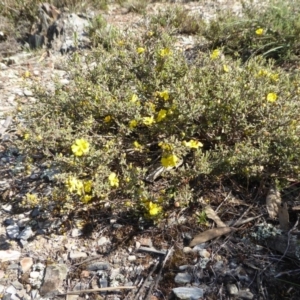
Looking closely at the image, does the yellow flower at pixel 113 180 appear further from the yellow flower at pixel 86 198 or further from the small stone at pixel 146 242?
the small stone at pixel 146 242

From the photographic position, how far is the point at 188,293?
83.2 inches

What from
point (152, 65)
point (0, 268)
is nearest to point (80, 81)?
point (152, 65)

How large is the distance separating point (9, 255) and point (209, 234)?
1320 millimetres

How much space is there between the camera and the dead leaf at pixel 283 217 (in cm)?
233

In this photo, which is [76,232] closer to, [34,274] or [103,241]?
[103,241]

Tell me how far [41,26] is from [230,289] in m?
4.38

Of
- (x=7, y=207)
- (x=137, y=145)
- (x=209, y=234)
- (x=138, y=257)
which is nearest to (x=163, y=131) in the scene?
(x=137, y=145)

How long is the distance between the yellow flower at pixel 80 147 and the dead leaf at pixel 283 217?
4.23 ft

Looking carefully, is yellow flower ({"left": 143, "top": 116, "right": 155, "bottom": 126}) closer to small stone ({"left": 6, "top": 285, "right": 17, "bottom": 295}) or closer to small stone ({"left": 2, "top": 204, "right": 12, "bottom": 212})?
small stone ({"left": 2, "top": 204, "right": 12, "bottom": 212})

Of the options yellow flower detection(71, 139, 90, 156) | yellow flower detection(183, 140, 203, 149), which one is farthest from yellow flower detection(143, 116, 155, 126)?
yellow flower detection(71, 139, 90, 156)

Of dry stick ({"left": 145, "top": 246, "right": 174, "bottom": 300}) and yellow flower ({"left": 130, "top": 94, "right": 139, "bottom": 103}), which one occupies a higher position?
yellow flower ({"left": 130, "top": 94, "right": 139, "bottom": 103})

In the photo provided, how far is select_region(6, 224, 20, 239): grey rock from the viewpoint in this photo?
2.59 m

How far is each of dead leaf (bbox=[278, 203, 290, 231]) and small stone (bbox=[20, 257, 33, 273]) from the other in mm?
1614

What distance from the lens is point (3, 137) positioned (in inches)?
135
